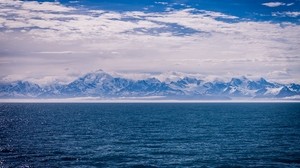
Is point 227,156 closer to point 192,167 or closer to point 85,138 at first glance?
point 192,167

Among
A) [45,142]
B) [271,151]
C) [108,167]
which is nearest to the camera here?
[108,167]

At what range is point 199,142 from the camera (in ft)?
316

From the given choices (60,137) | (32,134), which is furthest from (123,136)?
(32,134)

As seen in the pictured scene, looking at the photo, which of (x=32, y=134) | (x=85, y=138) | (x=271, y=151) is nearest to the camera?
(x=271, y=151)

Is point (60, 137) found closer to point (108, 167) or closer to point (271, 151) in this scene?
point (108, 167)

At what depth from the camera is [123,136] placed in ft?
359

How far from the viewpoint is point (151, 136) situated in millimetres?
109250

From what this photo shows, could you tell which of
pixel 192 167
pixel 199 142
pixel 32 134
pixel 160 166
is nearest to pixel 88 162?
pixel 160 166

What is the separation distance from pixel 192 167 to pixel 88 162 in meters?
20.0

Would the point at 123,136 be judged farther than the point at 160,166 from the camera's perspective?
Yes

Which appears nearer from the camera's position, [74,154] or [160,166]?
[160,166]

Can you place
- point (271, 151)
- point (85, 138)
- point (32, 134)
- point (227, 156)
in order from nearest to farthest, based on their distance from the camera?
point (227, 156)
point (271, 151)
point (85, 138)
point (32, 134)

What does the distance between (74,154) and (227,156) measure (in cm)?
3244

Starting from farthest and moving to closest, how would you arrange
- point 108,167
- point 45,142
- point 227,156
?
point 45,142 → point 227,156 → point 108,167
